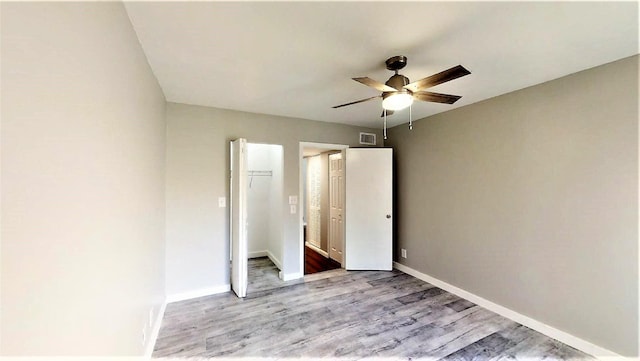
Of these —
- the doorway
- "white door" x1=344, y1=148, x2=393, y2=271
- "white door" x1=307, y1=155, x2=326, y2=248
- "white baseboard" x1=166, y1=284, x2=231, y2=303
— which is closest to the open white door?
the doorway

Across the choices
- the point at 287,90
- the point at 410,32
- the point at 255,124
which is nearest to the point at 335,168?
the point at 255,124

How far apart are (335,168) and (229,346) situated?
3248 mm

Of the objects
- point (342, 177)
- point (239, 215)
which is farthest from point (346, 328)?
point (342, 177)

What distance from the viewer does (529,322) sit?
2.55 metres

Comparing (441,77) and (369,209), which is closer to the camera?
(441,77)

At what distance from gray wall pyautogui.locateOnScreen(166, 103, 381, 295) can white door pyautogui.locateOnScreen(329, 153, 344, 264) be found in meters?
1.46

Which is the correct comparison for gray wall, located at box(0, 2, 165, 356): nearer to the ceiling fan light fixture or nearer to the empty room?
the empty room

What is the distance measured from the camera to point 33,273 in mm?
685

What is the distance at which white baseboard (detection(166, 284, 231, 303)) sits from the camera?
10.1 feet

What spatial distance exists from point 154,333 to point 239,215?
1337 mm

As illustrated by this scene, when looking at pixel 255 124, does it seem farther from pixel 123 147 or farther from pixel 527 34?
pixel 527 34

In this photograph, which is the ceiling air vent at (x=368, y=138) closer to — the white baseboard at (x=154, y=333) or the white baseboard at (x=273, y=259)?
the white baseboard at (x=273, y=259)

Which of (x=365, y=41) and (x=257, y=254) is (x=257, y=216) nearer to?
(x=257, y=254)

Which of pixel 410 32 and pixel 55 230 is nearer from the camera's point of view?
pixel 55 230
